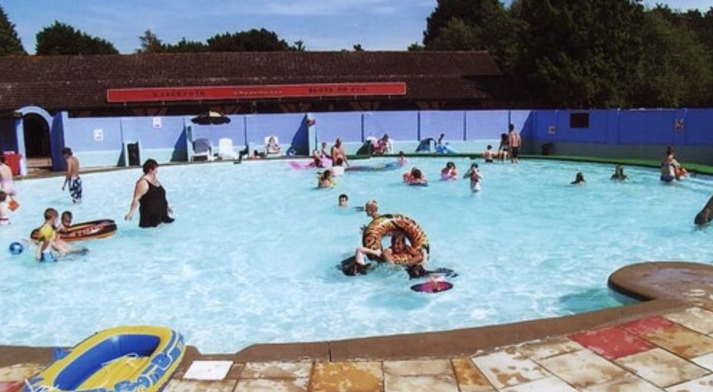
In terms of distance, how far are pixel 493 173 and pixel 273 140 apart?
9.67 meters

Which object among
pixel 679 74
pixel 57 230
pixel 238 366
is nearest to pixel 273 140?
pixel 57 230

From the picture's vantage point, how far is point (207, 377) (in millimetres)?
4008

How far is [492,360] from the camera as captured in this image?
4.20 m

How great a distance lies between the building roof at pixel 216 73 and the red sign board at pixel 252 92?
415mm

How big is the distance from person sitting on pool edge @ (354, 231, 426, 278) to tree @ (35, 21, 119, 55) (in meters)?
53.3

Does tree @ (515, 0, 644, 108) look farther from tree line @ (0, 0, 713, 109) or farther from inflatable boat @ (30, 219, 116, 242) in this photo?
inflatable boat @ (30, 219, 116, 242)

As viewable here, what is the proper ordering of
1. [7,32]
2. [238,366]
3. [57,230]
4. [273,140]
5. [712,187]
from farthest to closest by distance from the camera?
1. [7,32]
2. [273,140]
3. [712,187]
4. [57,230]
5. [238,366]

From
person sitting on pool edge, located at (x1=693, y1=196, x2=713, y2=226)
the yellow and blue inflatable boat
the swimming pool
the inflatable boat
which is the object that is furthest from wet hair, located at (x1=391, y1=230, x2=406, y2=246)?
person sitting on pool edge, located at (x1=693, y1=196, x2=713, y2=226)

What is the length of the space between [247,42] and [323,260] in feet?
178

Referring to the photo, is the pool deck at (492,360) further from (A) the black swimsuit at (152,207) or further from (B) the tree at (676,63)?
(B) the tree at (676,63)

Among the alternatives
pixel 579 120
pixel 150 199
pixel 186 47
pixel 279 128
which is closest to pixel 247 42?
pixel 186 47

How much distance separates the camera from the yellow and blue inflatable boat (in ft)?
12.1

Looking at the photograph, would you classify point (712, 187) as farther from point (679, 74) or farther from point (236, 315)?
point (679, 74)

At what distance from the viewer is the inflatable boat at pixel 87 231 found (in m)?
10.0
